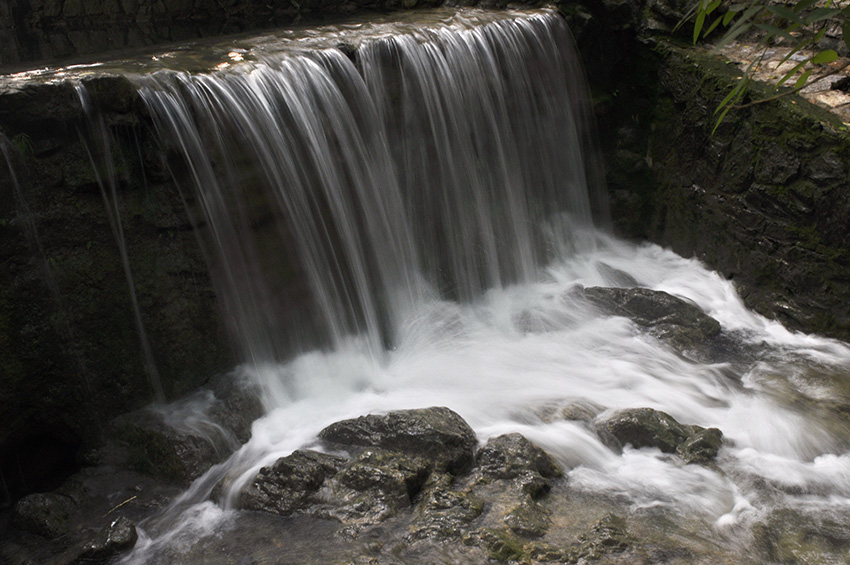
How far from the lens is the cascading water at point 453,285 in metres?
4.20

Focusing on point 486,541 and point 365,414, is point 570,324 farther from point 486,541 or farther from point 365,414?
point 486,541

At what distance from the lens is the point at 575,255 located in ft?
24.1

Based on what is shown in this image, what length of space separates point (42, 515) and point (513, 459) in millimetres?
2654

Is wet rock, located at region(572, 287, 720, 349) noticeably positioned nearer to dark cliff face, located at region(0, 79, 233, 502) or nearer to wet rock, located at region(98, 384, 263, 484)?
wet rock, located at region(98, 384, 263, 484)

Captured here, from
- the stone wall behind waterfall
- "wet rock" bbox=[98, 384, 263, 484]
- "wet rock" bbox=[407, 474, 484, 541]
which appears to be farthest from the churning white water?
the stone wall behind waterfall

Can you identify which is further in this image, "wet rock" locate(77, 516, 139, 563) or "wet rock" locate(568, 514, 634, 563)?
"wet rock" locate(77, 516, 139, 563)

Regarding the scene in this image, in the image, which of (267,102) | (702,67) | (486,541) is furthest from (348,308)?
(702,67)

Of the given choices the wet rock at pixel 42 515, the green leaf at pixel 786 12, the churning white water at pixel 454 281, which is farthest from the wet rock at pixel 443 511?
the green leaf at pixel 786 12

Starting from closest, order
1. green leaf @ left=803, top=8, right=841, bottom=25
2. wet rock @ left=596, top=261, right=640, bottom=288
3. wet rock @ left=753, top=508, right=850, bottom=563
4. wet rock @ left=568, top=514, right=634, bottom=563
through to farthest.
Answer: green leaf @ left=803, top=8, right=841, bottom=25
wet rock @ left=568, top=514, right=634, bottom=563
wet rock @ left=753, top=508, right=850, bottom=563
wet rock @ left=596, top=261, right=640, bottom=288

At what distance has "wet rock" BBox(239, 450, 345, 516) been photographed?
152 inches

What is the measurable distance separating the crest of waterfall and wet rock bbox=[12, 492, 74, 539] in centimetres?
156

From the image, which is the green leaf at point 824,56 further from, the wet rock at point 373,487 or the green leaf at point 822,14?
the wet rock at point 373,487

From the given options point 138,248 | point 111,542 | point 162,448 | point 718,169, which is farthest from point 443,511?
point 718,169

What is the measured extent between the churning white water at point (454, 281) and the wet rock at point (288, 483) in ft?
0.55
